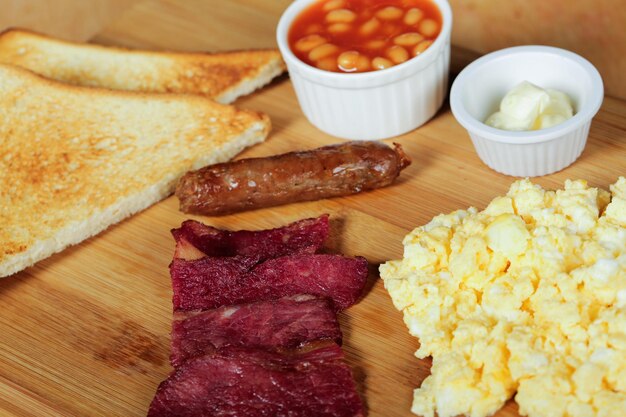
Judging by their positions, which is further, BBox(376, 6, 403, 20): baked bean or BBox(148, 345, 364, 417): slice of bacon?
BBox(376, 6, 403, 20): baked bean

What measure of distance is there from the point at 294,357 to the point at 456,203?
0.95 m

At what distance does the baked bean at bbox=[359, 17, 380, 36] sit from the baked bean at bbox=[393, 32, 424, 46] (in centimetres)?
11

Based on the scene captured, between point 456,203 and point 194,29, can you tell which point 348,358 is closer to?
point 456,203

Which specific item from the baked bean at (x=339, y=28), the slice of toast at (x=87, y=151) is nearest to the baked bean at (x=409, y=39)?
the baked bean at (x=339, y=28)

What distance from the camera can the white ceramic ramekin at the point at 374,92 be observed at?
349cm

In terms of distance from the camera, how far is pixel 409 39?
3.55 metres

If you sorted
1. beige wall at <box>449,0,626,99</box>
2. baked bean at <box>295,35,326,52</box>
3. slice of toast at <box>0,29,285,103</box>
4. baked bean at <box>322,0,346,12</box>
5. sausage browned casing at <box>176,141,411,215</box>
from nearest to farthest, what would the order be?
sausage browned casing at <box>176,141,411,215</box> → baked bean at <box>295,35,326,52</box> → baked bean at <box>322,0,346,12</box> → beige wall at <box>449,0,626,99</box> → slice of toast at <box>0,29,285,103</box>

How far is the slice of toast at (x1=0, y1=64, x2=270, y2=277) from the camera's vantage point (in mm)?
3502

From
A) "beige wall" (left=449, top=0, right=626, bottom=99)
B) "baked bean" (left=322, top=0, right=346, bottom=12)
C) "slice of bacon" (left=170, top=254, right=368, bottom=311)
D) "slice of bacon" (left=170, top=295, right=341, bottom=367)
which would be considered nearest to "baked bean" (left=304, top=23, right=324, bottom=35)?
"baked bean" (left=322, top=0, right=346, bottom=12)

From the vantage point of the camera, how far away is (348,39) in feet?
11.9

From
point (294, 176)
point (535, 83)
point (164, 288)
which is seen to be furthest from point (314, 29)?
point (164, 288)

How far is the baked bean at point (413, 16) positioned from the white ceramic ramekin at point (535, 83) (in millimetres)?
315

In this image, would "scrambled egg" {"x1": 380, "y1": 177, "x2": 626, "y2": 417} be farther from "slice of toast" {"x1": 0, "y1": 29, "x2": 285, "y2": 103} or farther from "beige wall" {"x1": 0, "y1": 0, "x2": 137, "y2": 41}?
"beige wall" {"x1": 0, "y1": 0, "x2": 137, "y2": 41}

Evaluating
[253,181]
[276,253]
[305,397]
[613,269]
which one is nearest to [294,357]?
[305,397]
